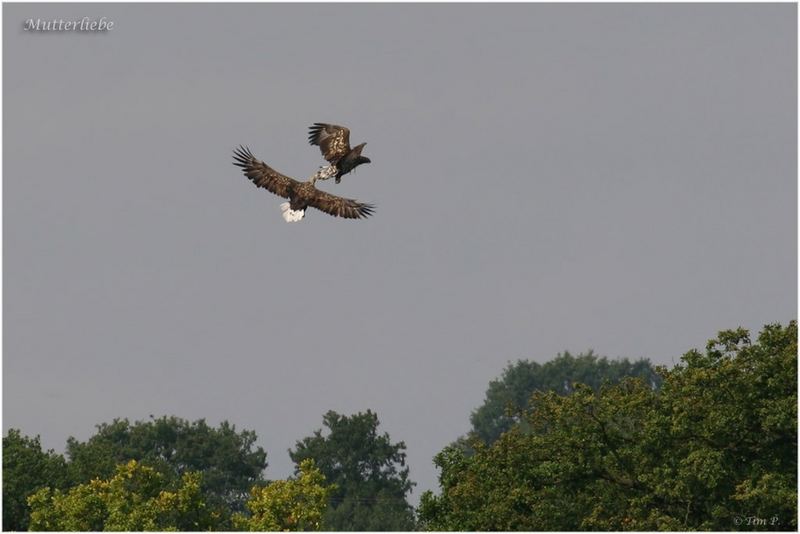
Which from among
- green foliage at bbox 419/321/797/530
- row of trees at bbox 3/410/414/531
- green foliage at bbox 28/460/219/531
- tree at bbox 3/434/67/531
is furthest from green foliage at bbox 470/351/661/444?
green foliage at bbox 419/321/797/530

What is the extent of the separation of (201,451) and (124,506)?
240ft

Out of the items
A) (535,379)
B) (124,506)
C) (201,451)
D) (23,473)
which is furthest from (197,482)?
(535,379)

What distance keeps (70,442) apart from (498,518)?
87817 mm

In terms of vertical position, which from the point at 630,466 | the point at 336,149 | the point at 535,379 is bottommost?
the point at 630,466

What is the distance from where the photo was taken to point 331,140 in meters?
46.6

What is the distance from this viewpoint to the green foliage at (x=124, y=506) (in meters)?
75.0

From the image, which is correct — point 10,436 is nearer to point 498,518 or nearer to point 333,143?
point 498,518

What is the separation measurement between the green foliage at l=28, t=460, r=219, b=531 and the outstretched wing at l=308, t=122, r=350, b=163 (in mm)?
29265

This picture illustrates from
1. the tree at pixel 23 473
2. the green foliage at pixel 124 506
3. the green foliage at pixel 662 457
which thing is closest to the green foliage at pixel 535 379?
the tree at pixel 23 473

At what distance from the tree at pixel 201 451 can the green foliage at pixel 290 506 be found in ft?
217

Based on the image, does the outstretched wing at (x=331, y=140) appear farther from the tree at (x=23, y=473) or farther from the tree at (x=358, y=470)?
the tree at (x=358, y=470)

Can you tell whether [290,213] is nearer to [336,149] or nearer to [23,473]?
[336,149]

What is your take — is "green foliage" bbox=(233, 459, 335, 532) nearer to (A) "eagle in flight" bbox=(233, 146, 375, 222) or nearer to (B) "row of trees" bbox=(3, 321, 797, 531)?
(B) "row of trees" bbox=(3, 321, 797, 531)

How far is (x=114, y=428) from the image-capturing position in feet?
479
